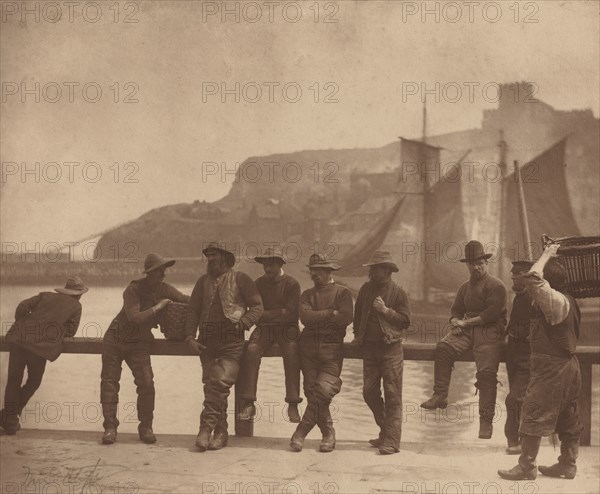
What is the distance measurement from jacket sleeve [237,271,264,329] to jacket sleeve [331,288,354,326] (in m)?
0.54

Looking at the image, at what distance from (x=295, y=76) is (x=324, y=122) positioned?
1.49 meters

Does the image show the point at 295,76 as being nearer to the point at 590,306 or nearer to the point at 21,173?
the point at 21,173

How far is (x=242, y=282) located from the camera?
18.1ft

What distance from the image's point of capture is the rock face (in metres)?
15.9

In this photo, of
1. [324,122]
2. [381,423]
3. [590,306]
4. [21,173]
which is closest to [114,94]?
[21,173]

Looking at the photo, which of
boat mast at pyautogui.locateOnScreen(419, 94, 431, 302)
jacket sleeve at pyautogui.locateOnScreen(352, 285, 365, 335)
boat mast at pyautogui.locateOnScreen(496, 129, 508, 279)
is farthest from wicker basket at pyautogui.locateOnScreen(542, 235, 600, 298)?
boat mast at pyautogui.locateOnScreen(496, 129, 508, 279)

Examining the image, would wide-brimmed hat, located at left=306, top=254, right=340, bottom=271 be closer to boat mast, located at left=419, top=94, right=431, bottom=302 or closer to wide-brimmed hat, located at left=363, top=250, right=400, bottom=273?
wide-brimmed hat, located at left=363, top=250, right=400, bottom=273

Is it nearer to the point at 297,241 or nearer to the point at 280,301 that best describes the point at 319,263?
the point at 280,301

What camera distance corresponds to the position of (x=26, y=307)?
6.00 metres

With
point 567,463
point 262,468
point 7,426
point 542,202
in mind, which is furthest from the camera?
point 542,202

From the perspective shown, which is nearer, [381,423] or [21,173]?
[381,423]

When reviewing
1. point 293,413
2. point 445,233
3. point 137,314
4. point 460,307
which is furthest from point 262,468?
point 445,233

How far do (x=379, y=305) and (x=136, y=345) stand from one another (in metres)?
1.82

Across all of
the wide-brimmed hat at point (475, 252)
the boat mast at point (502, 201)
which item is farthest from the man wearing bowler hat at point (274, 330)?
the boat mast at point (502, 201)
